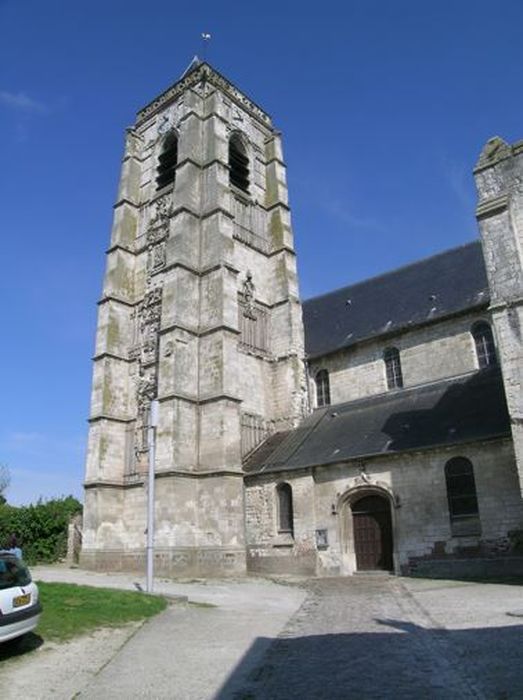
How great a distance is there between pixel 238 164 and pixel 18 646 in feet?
80.3

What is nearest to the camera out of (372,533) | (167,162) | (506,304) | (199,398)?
(506,304)

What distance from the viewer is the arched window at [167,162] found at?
27.3 m

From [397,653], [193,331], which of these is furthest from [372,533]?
[397,653]

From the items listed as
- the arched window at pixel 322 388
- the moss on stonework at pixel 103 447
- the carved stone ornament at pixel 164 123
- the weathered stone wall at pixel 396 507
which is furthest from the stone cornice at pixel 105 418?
the carved stone ornament at pixel 164 123

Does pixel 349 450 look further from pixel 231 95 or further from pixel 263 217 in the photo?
pixel 231 95

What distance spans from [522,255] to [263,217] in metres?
15.9

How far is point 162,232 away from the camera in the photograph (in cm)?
2530

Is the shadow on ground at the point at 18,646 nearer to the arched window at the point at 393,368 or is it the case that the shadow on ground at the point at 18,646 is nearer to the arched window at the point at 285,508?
the arched window at the point at 285,508

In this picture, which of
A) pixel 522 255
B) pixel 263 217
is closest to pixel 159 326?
pixel 263 217

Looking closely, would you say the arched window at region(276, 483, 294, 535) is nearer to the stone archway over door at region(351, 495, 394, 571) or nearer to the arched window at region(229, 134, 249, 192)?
the stone archway over door at region(351, 495, 394, 571)

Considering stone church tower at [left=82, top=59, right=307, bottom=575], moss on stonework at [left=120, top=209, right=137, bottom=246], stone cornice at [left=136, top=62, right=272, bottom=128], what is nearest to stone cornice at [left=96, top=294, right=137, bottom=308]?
stone church tower at [left=82, top=59, right=307, bottom=575]

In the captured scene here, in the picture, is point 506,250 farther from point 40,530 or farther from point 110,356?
point 40,530

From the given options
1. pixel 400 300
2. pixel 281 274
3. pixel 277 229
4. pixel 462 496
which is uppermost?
pixel 277 229

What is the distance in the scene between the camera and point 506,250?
1351 cm
